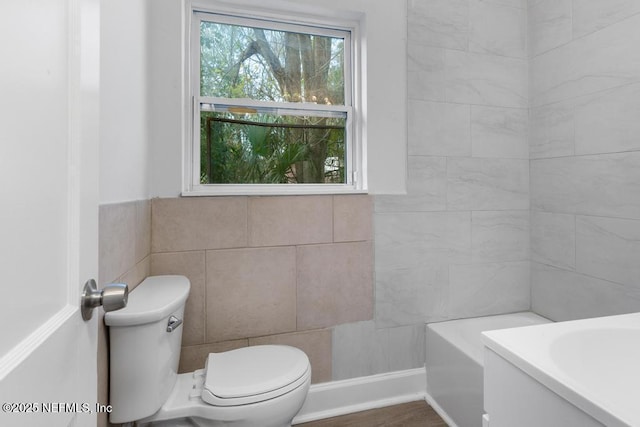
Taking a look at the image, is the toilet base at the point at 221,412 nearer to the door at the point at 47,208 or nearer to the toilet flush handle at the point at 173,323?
the toilet flush handle at the point at 173,323

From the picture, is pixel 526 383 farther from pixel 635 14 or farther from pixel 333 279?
pixel 635 14

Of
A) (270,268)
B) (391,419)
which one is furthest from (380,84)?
(391,419)

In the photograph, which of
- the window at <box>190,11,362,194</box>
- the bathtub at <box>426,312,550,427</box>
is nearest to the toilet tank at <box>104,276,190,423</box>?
the window at <box>190,11,362,194</box>

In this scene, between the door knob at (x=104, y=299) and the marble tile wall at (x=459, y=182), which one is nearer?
the door knob at (x=104, y=299)

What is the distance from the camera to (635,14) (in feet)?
5.03

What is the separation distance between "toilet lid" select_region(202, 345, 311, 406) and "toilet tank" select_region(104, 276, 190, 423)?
0.58 ft

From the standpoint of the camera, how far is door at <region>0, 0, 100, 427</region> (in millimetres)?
381

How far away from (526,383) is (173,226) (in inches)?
56.2

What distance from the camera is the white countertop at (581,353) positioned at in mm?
683

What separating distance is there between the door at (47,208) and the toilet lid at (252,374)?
572 millimetres

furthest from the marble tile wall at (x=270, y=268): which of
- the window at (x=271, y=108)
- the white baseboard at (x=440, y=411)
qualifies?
the white baseboard at (x=440, y=411)

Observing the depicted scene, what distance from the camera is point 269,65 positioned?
182 centimetres

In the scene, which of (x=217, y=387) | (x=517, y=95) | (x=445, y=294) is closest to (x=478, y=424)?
(x=445, y=294)

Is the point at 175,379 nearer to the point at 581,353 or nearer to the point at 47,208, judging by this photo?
the point at 47,208
